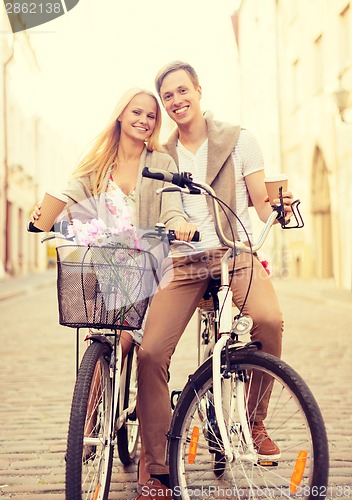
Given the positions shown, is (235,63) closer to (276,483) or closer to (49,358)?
(49,358)

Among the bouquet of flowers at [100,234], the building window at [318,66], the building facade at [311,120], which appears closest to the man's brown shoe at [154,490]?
the bouquet of flowers at [100,234]

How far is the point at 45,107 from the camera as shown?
35406 millimetres

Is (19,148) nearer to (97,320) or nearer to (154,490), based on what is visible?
(154,490)

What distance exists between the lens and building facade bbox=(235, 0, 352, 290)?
62.5 feet

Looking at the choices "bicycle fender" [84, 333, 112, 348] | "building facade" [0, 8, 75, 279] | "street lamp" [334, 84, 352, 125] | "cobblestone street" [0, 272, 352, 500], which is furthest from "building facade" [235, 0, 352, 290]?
"bicycle fender" [84, 333, 112, 348]

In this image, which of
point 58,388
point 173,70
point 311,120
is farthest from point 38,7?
point 173,70

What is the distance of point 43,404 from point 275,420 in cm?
169

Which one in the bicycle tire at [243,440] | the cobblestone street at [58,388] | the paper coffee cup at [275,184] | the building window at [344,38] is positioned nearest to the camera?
the bicycle tire at [243,440]

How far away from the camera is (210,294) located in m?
3.12

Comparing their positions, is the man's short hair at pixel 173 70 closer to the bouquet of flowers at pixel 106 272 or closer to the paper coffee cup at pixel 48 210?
the paper coffee cup at pixel 48 210

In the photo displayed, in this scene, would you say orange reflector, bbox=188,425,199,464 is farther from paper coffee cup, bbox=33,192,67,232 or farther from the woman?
paper coffee cup, bbox=33,192,67,232

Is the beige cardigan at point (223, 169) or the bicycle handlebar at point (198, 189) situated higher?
the beige cardigan at point (223, 169)

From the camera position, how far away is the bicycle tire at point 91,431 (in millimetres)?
2389

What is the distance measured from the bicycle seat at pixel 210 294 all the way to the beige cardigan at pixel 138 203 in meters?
0.31
